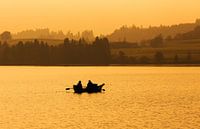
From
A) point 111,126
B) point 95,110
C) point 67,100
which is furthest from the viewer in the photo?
point 67,100

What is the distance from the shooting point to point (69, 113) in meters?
71.8

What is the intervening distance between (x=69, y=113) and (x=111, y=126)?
44.9 feet

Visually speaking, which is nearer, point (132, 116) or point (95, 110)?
point (132, 116)

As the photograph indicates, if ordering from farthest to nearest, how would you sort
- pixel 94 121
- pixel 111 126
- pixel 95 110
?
pixel 95 110 → pixel 94 121 → pixel 111 126

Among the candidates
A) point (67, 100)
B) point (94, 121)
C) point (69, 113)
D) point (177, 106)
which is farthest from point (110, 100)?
point (94, 121)

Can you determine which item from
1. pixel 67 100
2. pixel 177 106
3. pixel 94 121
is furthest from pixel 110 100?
pixel 94 121

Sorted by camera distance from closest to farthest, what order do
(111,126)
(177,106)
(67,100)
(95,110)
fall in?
(111,126), (95,110), (177,106), (67,100)

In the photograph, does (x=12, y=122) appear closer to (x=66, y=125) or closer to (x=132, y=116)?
(x=66, y=125)

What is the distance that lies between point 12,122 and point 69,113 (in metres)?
10.8

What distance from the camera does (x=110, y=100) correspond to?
300 feet

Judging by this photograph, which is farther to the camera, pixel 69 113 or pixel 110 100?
pixel 110 100

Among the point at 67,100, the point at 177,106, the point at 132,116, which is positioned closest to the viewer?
the point at 132,116

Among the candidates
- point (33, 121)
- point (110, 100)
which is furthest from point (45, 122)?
point (110, 100)

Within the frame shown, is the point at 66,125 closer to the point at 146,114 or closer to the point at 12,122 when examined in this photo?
the point at 12,122
